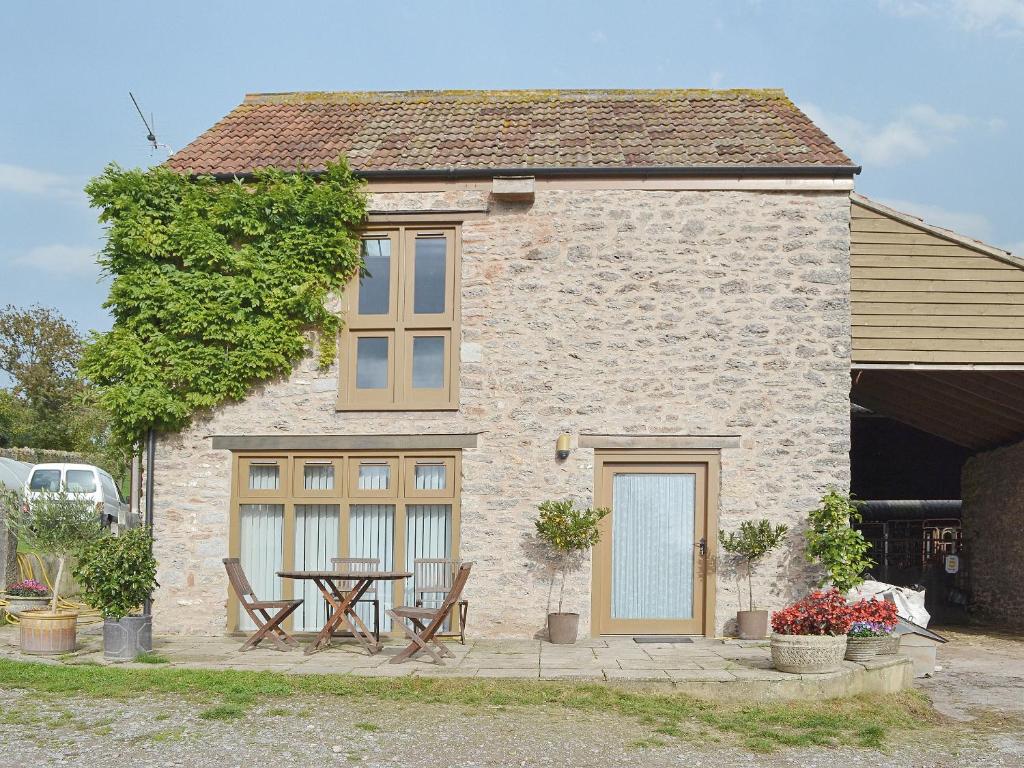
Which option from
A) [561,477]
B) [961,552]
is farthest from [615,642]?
[961,552]

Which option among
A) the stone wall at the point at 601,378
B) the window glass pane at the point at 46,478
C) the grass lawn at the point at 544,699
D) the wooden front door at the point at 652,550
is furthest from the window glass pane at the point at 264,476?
the window glass pane at the point at 46,478

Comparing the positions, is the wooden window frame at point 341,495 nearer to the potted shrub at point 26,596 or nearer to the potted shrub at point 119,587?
the potted shrub at point 119,587

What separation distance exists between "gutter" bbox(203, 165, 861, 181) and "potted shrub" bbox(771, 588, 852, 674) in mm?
4451

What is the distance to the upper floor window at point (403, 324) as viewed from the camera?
36.1 feet

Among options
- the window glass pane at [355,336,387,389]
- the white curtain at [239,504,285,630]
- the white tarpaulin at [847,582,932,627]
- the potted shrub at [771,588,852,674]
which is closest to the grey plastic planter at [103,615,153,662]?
the white curtain at [239,504,285,630]

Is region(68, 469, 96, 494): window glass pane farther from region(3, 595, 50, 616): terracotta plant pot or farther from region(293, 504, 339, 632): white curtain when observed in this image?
region(293, 504, 339, 632): white curtain

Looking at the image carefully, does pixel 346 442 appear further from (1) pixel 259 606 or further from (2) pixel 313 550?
(1) pixel 259 606

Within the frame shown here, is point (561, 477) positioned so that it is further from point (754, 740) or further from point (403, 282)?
point (754, 740)

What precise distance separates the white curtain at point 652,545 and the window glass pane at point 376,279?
3124mm

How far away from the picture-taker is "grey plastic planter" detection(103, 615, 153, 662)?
368 inches

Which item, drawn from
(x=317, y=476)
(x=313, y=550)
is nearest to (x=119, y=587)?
(x=313, y=550)

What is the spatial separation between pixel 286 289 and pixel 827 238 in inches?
224

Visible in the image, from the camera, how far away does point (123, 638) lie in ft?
30.7

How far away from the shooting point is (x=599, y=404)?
1087 cm
